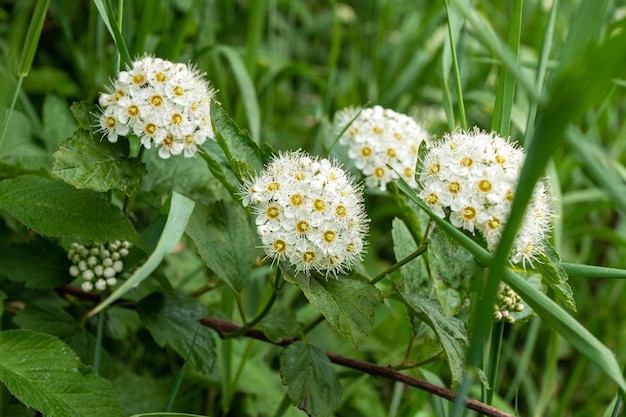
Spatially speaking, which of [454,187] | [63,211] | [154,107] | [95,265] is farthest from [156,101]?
[454,187]

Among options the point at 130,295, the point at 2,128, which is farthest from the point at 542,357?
the point at 2,128

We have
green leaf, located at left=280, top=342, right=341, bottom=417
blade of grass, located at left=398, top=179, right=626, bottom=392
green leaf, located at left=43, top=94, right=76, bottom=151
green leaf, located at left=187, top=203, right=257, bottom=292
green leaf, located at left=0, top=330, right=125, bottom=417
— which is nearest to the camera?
blade of grass, located at left=398, top=179, right=626, bottom=392

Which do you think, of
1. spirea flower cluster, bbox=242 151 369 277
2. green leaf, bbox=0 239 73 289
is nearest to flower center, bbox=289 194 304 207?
spirea flower cluster, bbox=242 151 369 277

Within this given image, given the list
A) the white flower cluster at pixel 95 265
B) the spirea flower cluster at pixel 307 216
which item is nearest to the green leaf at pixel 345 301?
the spirea flower cluster at pixel 307 216

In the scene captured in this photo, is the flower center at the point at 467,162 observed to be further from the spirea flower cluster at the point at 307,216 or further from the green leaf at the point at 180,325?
the green leaf at the point at 180,325

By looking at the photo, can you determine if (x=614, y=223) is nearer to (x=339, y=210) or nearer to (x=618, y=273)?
(x=618, y=273)

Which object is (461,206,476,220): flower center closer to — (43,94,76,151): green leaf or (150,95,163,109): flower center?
(150,95,163,109): flower center
